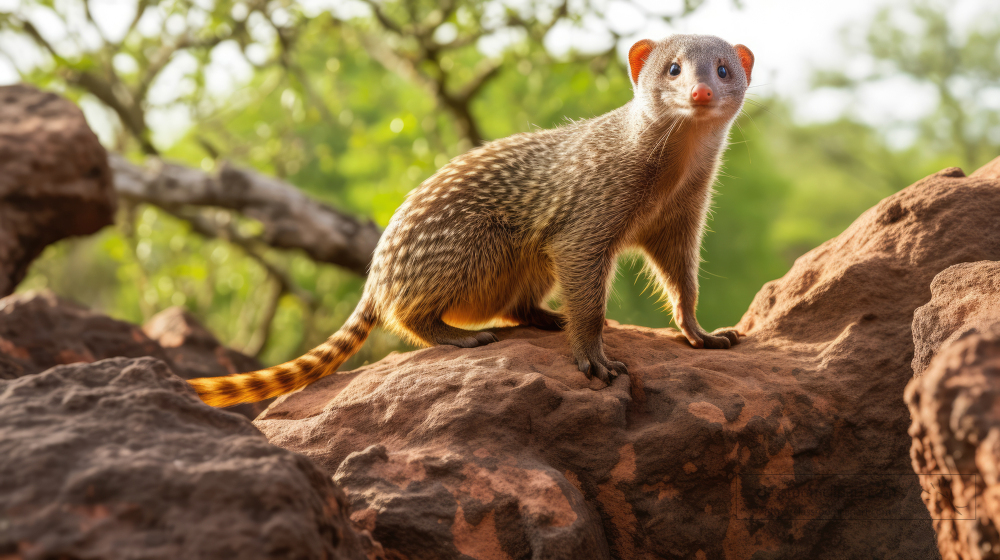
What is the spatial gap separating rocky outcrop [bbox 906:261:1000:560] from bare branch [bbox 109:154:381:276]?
815 centimetres

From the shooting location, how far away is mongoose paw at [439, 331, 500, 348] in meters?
4.39

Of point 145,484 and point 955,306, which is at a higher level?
point 145,484

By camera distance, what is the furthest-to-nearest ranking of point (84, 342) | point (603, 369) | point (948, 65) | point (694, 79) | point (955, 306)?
point (948, 65) → point (84, 342) → point (694, 79) → point (603, 369) → point (955, 306)

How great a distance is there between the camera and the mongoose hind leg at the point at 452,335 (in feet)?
14.5

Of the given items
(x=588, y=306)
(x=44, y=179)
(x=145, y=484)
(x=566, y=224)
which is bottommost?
(x=588, y=306)

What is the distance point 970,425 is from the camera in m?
1.96

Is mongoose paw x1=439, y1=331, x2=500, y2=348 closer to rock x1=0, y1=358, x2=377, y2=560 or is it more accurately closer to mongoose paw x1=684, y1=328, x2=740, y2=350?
mongoose paw x1=684, y1=328, x2=740, y2=350

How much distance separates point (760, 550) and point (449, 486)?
58.1 inches

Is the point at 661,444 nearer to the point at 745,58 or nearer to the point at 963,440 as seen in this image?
the point at 963,440

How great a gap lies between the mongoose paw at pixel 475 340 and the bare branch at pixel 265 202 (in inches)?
219

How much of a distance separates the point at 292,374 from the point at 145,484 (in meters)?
2.33

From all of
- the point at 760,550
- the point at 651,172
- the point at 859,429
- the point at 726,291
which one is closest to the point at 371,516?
the point at 760,550

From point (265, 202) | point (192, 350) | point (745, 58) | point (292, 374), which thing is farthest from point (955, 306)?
point (265, 202)

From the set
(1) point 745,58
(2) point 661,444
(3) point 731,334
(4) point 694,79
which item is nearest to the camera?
(2) point 661,444
